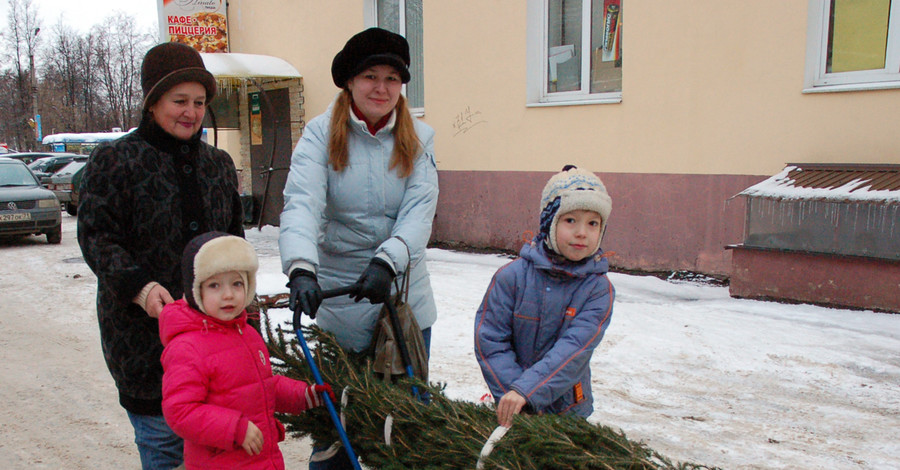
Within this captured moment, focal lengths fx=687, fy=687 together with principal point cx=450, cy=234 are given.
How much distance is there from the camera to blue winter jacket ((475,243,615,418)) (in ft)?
7.04

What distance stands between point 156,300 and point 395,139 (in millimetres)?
997

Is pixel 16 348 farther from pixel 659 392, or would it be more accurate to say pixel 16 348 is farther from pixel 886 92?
pixel 886 92

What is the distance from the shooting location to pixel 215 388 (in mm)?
1978

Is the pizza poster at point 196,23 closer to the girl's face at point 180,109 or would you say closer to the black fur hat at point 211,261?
the girl's face at point 180,109

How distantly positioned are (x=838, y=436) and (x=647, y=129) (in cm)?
449

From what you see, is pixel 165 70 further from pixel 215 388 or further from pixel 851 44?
pixel 851 44

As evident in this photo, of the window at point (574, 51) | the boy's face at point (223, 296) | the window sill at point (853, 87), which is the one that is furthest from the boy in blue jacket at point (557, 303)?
the window at point (574, 51)

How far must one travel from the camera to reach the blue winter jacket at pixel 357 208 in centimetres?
244

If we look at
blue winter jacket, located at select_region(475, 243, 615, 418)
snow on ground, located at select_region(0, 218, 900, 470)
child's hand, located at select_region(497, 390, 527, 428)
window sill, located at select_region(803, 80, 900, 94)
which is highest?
window sill, located at select_region(803, 80, 900, 94)

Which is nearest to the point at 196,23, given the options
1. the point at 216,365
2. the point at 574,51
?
the point at 574,51

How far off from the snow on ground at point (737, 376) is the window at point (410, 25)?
4648 mm

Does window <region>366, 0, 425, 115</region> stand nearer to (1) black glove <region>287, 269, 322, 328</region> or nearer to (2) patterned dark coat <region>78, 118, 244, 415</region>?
(2) patterned dark coat <region>78, 118, 244, 415</region>

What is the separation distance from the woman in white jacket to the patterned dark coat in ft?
1.11

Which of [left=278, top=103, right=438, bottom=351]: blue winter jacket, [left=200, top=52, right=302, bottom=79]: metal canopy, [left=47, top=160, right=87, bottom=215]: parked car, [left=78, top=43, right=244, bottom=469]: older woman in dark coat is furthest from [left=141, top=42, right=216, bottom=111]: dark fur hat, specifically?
[left=47, top=160, right=87, bottom=215]: parked car
